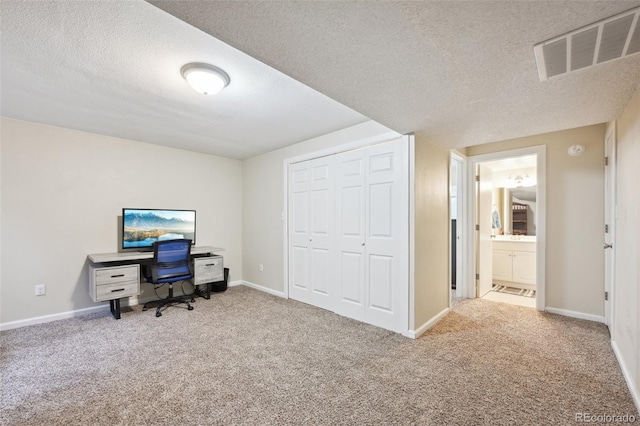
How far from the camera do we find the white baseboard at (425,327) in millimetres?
2811

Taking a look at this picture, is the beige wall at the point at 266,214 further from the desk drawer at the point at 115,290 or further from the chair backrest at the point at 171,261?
the desk drawer at the point at 115,290

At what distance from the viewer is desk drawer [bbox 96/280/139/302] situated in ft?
10.7

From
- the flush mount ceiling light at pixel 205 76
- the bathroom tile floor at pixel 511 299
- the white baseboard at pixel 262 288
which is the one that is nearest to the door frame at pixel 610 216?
the bathroom tile floor at pixel 511 299

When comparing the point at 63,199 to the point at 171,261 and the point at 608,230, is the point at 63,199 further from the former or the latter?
the point at 608,230

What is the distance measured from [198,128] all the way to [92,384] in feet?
8.99

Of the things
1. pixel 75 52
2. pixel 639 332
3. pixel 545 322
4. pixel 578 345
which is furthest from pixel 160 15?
pixel 545 322

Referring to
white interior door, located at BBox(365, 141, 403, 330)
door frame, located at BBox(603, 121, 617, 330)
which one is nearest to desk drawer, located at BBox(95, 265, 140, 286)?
white interior door, located at BBox(365, 141, 403, 330)

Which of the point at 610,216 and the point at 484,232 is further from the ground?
the point at 610,216

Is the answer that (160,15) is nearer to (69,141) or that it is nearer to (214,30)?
(214,30)

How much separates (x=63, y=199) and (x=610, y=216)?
6.21m

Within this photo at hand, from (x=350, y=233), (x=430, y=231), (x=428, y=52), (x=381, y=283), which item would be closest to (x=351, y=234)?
(x=350, y=233)

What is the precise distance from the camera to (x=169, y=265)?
3697 millimetres

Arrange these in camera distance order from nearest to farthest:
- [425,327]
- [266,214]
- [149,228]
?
1. [425,327]
2. [149,228]
3. [266,214]

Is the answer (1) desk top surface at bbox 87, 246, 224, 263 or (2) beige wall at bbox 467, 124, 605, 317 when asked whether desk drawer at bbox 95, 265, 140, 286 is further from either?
(2) beige wall at bbox 467, 124, 605, 317
